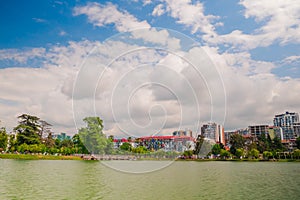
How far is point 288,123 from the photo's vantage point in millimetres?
123312

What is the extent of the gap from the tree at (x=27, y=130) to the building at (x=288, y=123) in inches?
3625

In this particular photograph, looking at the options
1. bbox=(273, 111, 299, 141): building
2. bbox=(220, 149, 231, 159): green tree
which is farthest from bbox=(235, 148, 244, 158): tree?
bbox=(273, 111, 299, 141): building

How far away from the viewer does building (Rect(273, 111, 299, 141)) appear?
109m

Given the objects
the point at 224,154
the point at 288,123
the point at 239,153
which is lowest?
the point at 224,154

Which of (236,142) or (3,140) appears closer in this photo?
(3,140)

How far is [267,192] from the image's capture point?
46.5ft

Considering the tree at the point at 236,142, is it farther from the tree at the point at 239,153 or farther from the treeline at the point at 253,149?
the tree at the point at 239,153

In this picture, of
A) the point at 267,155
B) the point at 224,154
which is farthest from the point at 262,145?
the point at 224,154

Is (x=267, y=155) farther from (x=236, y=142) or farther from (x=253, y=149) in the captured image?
(x=236, y=142)

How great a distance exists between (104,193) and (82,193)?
37.1 inches

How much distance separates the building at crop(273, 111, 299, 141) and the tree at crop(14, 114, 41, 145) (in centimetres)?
9208

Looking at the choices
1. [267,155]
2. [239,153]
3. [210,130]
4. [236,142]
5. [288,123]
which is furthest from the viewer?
[288,123]

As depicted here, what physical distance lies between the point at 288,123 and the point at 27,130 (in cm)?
10914

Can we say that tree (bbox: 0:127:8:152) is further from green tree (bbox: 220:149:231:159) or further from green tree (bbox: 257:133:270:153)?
green tree (bbox: 257:133:270:153)
